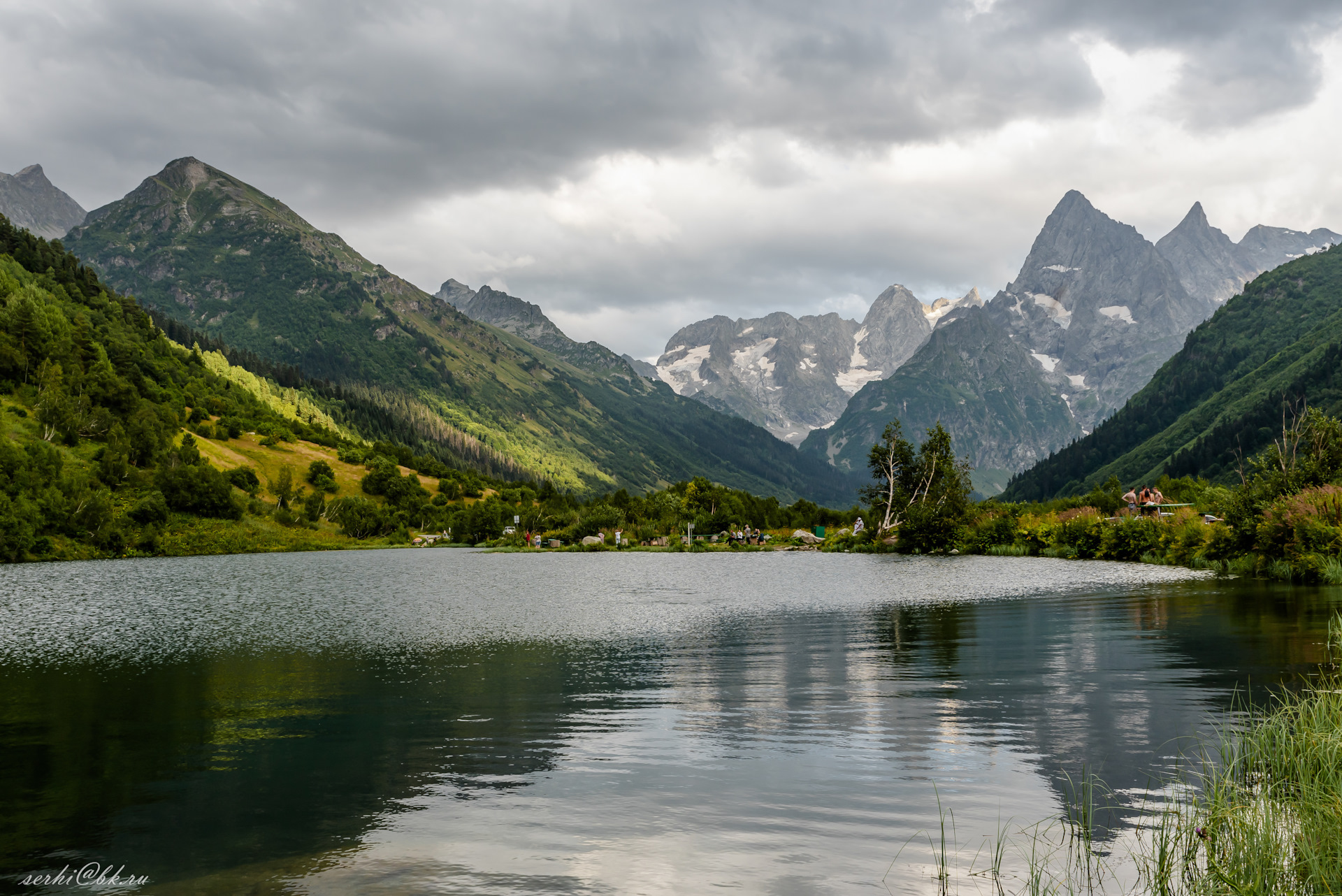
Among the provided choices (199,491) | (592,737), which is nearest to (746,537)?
(199,491)

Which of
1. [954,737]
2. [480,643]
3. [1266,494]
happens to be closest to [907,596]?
[1266,494]

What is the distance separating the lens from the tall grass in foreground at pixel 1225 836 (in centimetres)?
1014

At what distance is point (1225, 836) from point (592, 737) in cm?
1405

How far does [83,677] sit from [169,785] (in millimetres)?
18036

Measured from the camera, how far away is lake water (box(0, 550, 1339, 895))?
43.7ft

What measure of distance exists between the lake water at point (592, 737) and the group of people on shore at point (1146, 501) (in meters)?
79.4

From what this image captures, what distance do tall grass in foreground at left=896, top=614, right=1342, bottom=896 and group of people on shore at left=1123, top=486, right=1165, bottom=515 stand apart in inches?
4574

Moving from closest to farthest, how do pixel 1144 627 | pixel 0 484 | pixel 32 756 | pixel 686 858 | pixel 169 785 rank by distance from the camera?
1. pixel 686 858
2. pixel 169 785
3. pixel 32 756
4. pixel 1144 627
5. pixel 0 484

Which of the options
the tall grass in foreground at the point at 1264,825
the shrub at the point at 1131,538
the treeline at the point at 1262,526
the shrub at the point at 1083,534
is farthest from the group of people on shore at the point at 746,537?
the tall grass in foreground at the point at 1264,825

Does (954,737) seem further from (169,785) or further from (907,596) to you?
(907,596)

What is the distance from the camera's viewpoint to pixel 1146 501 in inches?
5753

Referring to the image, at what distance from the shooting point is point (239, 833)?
14.7m

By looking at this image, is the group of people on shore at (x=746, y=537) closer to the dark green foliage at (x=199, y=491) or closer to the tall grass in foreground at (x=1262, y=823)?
the dark green foliage at (x=199, y=491)

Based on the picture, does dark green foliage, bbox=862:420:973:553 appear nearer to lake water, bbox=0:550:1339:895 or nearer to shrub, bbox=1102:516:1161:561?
shrub, bbox=1102:516:1161:561
